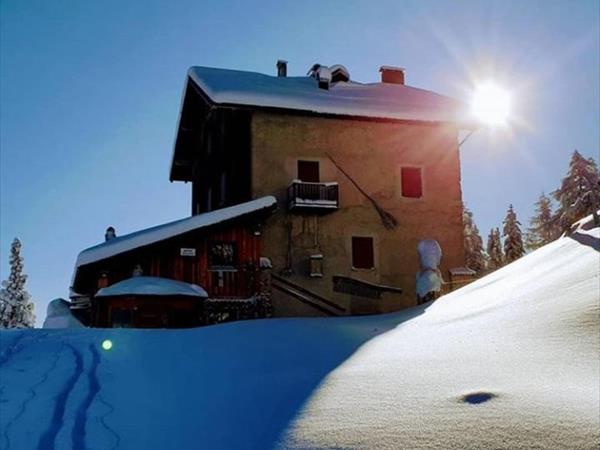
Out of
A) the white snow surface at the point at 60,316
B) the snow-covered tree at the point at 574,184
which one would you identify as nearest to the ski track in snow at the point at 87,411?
the white snow surface at the point at 60,316

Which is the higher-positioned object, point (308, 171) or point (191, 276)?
point (308, 171)

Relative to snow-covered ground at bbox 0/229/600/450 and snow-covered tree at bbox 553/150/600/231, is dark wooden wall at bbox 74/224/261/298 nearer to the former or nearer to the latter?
snow-covered ground at bbox 0/229/600/450

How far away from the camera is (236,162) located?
2380 centimetres

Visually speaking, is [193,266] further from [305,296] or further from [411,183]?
[411,183]

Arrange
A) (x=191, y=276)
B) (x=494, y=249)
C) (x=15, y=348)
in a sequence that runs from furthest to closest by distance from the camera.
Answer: (x=494, y=249)
(x=191, y=276)
(x=15, y=348)

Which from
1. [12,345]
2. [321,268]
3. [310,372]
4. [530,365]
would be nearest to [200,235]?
[321,268]

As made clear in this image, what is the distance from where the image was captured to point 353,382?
20.8 feet

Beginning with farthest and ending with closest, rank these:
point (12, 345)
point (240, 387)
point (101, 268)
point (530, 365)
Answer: point (101, 268), point (12, 345), point (240, 387), point (530, 365)

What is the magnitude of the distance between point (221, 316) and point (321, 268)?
4.41 m

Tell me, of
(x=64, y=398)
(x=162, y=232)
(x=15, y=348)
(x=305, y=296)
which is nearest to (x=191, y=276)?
(x=162, y=232)

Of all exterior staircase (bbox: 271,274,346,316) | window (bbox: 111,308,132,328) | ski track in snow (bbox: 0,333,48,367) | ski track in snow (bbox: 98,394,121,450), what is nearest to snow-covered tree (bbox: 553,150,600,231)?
exterior staircase (bbox: 271,274,346,316)

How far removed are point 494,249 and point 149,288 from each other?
118 feet

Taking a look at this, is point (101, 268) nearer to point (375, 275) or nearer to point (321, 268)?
point (321, 268)

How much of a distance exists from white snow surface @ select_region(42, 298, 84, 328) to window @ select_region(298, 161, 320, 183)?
856cm
